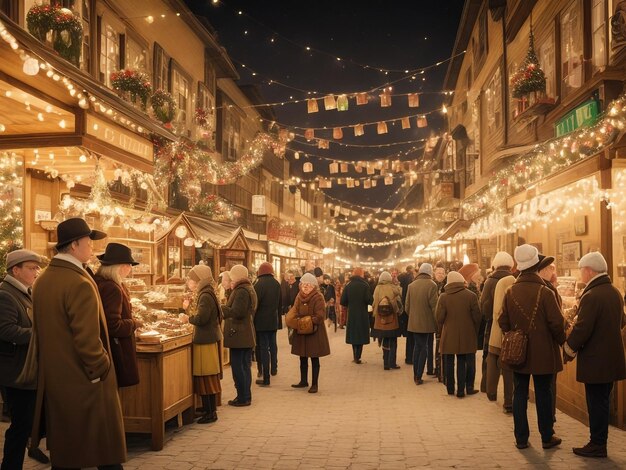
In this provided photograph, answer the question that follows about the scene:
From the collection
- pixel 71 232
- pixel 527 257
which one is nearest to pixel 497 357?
pixel 527 257

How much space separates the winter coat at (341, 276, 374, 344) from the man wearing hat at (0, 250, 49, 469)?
792 cm

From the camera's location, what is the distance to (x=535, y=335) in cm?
661

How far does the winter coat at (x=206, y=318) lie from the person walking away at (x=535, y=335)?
376 centimetres

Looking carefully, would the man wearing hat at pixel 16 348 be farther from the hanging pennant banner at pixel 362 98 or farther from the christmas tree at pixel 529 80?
the hanging pennant banner at pixel 362 98

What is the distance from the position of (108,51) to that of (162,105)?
2620 millimetres

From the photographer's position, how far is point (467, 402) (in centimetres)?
946

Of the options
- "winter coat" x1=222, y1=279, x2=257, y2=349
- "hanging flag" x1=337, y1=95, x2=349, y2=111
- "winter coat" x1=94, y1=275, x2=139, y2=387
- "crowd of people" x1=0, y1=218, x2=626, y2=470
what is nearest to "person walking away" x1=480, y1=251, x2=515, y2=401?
"crowd of people" x1=0, y1=218, x2=626, y2=470

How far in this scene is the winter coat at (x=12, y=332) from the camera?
5855 mm

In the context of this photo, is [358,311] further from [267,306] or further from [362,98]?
[362,98]

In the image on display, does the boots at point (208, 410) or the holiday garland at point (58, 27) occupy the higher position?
the holiday garland at point (58, 27)

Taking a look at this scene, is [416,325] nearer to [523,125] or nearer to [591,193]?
[591,193]

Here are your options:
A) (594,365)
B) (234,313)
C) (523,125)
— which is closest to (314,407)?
(234,313)

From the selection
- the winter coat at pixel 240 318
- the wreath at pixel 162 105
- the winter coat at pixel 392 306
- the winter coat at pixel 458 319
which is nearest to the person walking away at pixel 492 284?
the winter coat at pixel 458 319

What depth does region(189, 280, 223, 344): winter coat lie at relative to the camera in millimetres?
8227
